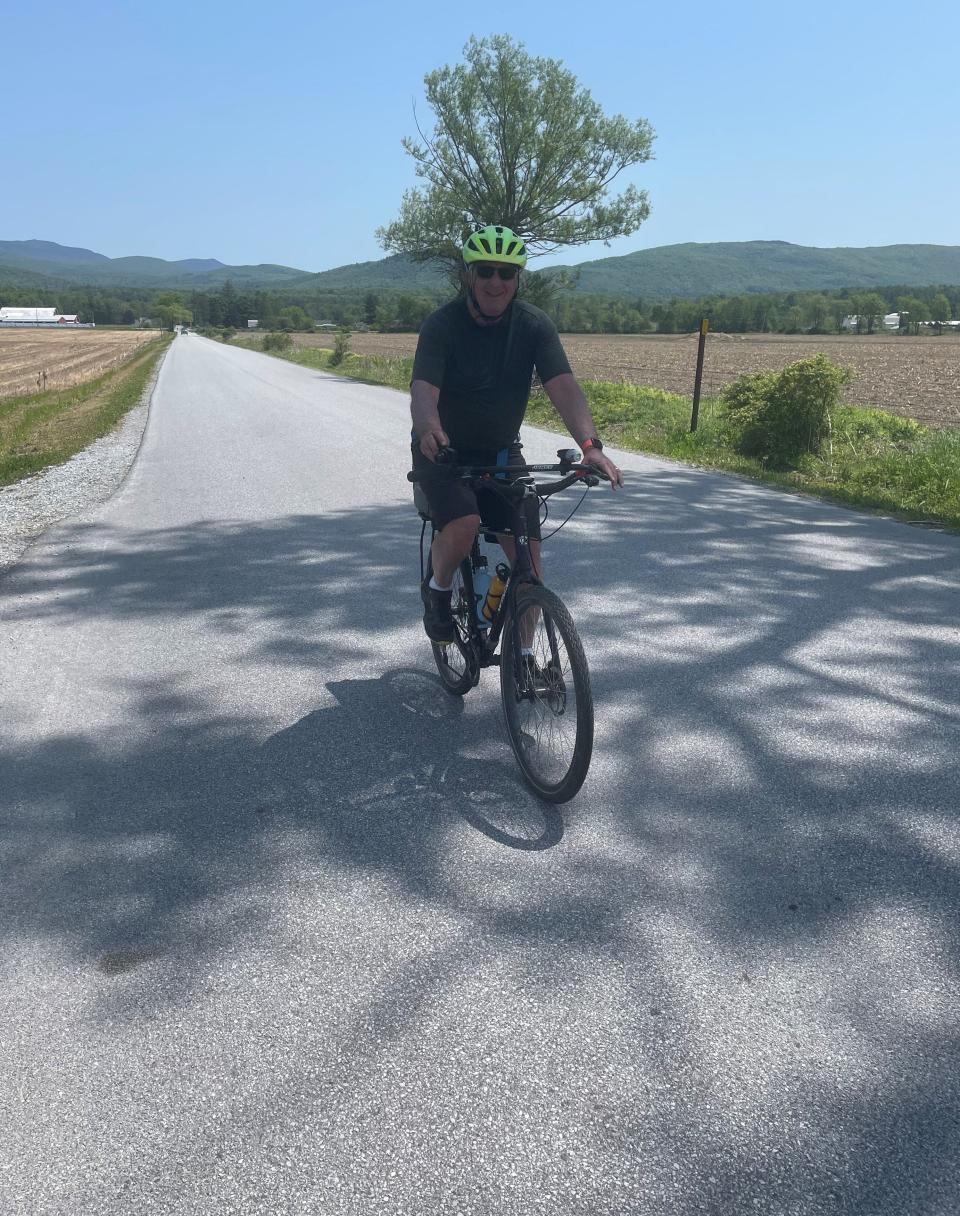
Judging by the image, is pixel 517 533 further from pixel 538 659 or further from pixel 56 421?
pixel 56 421

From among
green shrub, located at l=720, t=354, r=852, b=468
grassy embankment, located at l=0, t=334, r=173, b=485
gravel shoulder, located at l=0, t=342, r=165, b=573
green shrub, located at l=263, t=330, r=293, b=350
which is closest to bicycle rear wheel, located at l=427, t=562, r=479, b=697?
gravel shoulder, located at l=0, t=342, r=165, b=573

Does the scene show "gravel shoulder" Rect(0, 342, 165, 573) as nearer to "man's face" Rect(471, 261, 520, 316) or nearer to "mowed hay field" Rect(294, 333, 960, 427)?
"man's face" Rect(471, 261, 520, 316)

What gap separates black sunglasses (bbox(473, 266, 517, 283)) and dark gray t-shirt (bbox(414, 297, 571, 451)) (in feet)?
0.59

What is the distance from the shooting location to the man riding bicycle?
13.0ft

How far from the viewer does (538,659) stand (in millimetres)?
3781

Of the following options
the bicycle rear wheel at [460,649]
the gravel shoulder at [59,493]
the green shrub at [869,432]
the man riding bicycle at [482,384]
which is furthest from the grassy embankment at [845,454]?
the gravel shoulder at [59,493]

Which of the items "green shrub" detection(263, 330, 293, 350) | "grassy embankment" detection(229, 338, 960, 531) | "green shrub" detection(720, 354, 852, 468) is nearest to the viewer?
"grassy embankment" detection(229, 338, 960, 531)

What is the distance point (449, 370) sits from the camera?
4.12 metres

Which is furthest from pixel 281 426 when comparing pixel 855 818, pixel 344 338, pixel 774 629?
pixel 344 338

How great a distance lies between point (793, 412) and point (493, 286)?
10307 millimetres

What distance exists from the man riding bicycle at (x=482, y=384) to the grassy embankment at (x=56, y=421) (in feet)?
30.5

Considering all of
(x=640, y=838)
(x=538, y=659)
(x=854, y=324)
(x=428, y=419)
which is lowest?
(x=854, y=324)

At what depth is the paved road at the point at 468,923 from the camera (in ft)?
6.91

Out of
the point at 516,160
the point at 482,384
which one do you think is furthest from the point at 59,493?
the point at 516,160
